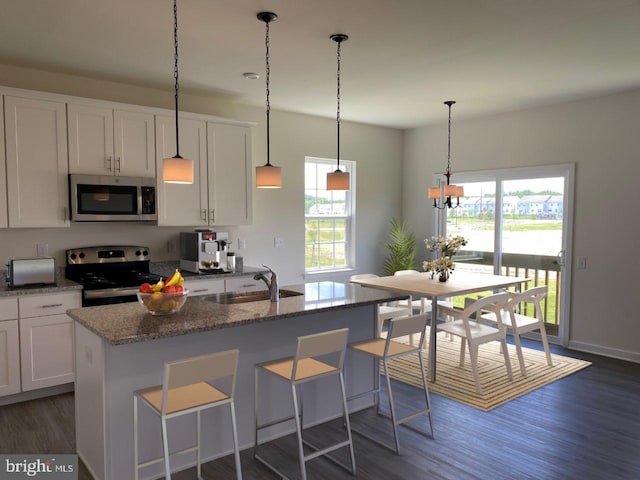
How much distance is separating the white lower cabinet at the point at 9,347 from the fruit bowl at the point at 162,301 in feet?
5.47

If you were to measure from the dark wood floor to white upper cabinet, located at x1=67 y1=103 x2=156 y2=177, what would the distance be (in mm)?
1920

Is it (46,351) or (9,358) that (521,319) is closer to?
(46,351)

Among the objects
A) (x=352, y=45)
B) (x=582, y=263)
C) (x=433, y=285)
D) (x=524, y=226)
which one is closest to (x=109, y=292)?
(x=352, y=45)

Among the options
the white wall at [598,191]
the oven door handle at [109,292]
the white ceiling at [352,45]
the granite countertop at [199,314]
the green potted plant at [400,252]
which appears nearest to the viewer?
the granite countertop at [199,314]

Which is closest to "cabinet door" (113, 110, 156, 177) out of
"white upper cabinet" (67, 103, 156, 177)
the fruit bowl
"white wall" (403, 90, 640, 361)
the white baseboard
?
"white upper cabinet" (67, 103, 156, 177)

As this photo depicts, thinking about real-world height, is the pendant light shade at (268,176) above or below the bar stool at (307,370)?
above

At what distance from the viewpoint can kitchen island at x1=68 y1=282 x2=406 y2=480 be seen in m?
2.42

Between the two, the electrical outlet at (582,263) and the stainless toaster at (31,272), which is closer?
the stainless toaster at (31,272)

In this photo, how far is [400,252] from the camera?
6520 mm

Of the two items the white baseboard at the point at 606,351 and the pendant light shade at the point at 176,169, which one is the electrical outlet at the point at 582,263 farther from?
the pendant light shade at the point at 176,169

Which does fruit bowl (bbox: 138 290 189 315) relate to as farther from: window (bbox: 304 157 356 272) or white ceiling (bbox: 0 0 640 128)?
window (bbox: 304 157 356 272)

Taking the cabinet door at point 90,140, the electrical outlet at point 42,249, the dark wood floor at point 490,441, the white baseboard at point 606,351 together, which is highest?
the cabinet door at point 90,140

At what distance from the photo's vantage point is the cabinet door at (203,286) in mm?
4359

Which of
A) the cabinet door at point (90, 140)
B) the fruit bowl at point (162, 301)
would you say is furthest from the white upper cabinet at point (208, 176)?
the fruit bowl at point (162, 301)
